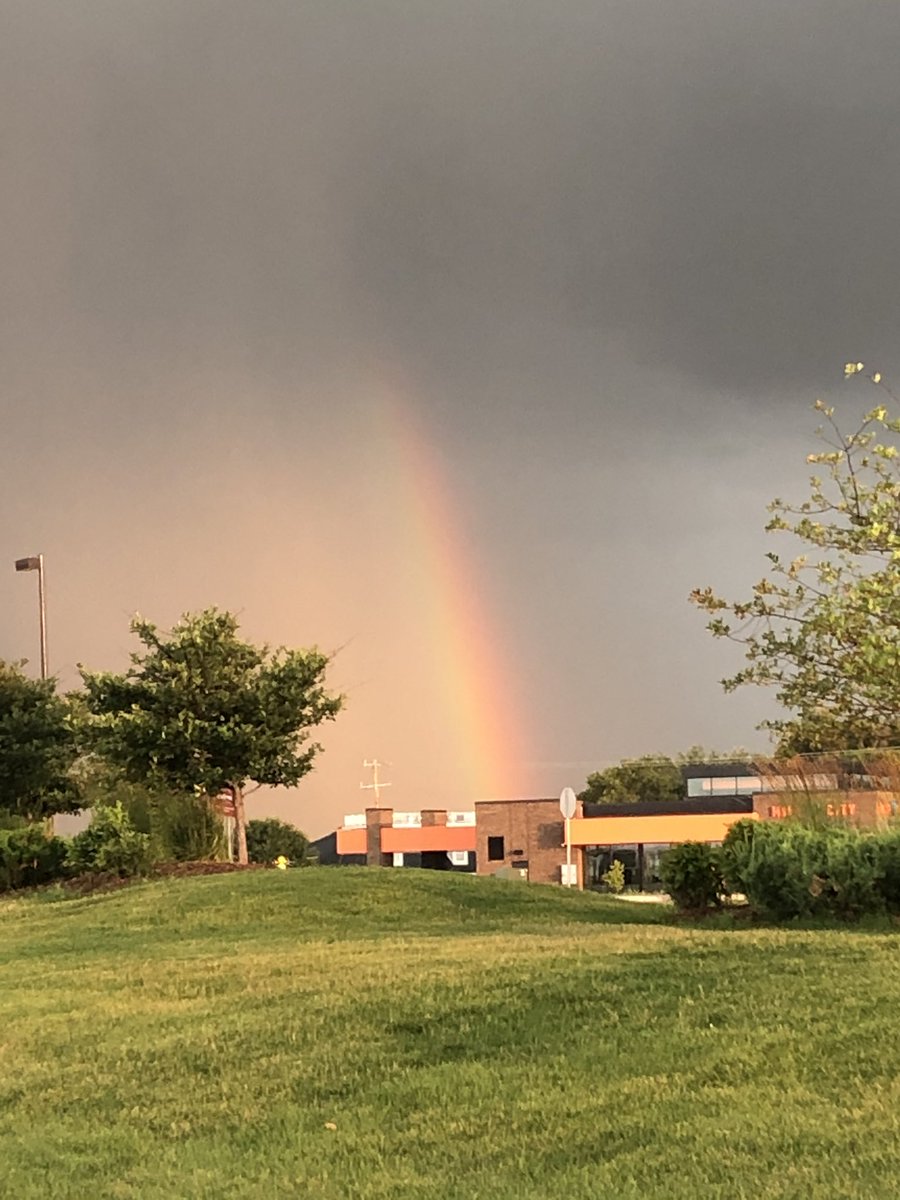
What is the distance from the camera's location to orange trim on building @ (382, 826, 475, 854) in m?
56.1

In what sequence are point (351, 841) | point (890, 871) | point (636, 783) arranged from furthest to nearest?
1. point (636, 783)
2. point (351, 841)
3. point (890, 871)

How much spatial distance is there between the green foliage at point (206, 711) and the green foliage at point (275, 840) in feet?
74.6

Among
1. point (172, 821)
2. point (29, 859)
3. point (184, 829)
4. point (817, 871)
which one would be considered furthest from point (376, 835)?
point (817, 871)

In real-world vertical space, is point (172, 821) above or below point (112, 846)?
above

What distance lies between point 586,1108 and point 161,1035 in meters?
3.02

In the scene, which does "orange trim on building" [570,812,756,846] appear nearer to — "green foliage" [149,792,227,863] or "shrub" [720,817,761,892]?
"green foliage" [149,792,227,863]

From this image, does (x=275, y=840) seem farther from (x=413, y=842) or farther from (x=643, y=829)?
(x=643, y=829)

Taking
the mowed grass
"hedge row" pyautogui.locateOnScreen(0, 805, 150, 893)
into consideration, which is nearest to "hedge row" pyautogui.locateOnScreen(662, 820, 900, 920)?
the mowed grass

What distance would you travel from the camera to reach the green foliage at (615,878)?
1847 inches

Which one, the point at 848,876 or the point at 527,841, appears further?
the point at 527,841

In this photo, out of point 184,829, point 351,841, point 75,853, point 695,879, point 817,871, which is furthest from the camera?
point 351,841

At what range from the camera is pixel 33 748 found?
81.0ft

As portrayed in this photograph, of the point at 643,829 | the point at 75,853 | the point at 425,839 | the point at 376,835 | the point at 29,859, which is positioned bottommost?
the point at 425,839

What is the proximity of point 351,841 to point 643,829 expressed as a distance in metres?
16.9
